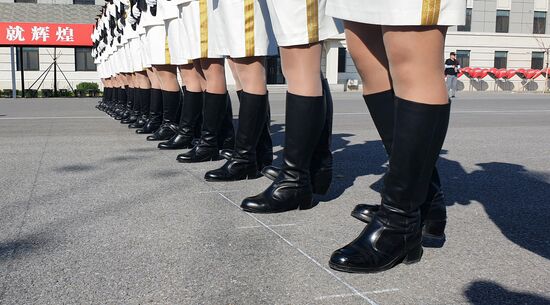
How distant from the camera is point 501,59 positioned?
39.7 meters

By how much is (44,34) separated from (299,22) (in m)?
22.1

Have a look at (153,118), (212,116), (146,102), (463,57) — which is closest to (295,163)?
(212,116)

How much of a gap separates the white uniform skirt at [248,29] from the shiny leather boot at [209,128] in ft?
3.07

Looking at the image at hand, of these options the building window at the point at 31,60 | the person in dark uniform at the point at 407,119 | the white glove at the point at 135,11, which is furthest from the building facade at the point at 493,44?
the person in dark uniform at the point at 407,119

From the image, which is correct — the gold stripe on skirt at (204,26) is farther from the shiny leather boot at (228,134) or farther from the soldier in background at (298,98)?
the soldier in background at (298,98)

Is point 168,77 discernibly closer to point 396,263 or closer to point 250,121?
point 250,121

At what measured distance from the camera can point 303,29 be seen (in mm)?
2775

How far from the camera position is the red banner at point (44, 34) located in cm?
2239

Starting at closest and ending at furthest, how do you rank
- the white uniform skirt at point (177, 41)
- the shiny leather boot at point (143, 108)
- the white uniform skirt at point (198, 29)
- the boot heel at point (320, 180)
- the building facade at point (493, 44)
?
the boot heel at point (320, 180) → the white uniform skirt at point (198, 29) → the white uniform skirt at point (177, 41) → the shiny leather boot at point (143, 108) → the building facade at point (493, 44)

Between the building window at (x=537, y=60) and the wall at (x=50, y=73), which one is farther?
the building window at (x=537, y=60)

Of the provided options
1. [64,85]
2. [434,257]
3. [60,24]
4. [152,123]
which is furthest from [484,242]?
[64,85]

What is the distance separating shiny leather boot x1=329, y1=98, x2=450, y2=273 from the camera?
1995mm

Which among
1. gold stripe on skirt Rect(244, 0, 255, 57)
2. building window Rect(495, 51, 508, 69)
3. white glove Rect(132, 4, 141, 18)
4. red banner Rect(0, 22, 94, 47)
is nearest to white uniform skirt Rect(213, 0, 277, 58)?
gold stripe on skirt Rect(244, 0, 255, 57)

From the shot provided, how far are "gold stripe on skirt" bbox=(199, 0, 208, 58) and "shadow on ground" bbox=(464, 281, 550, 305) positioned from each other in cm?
313
